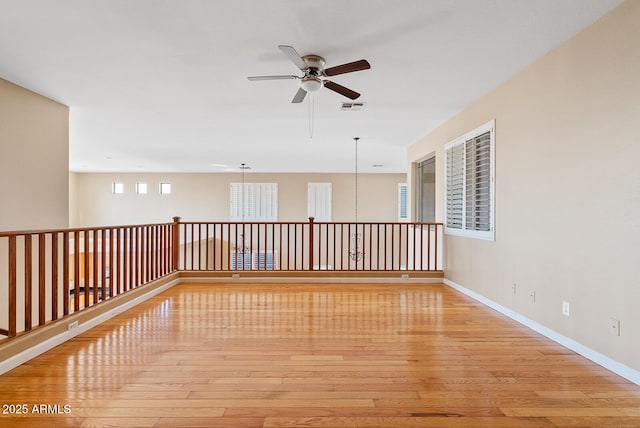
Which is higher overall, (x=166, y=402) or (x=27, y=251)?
(x=27, y=251)

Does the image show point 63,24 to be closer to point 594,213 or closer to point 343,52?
point 343,52

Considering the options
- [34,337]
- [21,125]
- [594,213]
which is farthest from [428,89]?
[21,125]

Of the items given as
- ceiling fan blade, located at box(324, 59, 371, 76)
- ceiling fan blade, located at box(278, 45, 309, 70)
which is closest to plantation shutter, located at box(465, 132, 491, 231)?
ceiling fan blade, located at box(324, 59, 371, 76)

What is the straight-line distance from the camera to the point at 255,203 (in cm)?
1095

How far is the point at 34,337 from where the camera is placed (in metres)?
2.59

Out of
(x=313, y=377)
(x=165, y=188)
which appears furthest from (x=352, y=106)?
(x=165, y=188)

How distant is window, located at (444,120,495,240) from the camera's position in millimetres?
4012

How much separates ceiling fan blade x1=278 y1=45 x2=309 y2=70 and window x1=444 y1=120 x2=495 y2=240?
2.39 meters

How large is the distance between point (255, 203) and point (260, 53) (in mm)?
8183

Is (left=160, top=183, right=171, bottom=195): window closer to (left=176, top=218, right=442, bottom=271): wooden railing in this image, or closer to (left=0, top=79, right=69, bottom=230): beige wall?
(left=176, top=218, right=442, bottom=271): wooden railing

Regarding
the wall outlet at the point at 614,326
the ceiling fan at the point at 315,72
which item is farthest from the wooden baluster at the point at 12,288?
the wall outlet at the point at 614,326

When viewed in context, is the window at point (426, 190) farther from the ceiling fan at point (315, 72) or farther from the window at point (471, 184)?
the ceiling fan at point (315, 72)

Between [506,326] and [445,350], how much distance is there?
39.3 inches

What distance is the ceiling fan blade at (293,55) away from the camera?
2.46 meters
